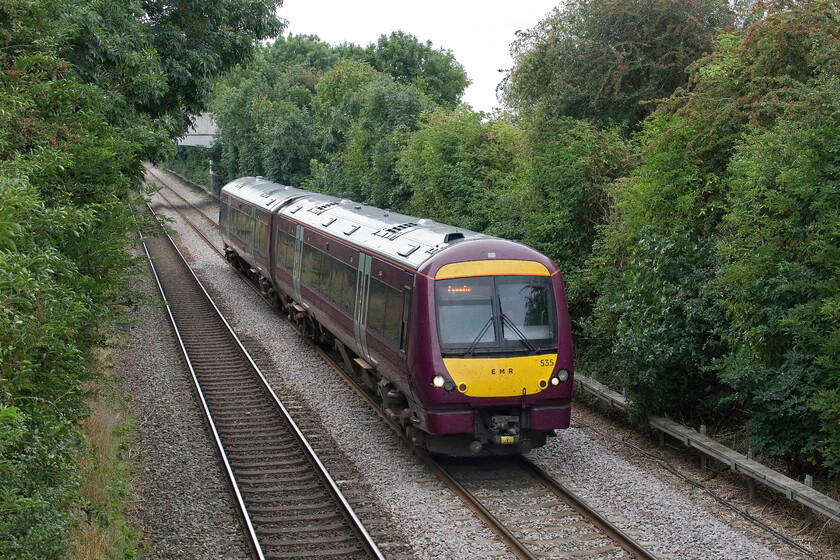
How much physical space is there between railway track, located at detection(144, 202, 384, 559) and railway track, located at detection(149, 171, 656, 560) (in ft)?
4.67

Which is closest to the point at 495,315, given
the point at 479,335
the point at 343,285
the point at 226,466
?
the point at 479,335

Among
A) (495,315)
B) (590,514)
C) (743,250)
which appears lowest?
(590,514)

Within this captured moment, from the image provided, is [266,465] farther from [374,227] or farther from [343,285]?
[374,227]

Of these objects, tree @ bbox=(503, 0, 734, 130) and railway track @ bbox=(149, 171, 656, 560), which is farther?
tree @ bbox=(503, 0, 734, 130)

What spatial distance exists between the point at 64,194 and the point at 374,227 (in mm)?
5632

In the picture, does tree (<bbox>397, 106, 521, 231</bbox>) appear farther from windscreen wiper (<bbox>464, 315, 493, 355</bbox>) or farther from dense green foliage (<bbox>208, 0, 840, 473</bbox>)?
windscreen wiper (<bbox>464, 315, 493, 355</bbox>)

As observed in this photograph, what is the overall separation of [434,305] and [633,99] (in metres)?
9.88

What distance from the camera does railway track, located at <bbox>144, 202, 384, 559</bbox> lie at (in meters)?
8.95

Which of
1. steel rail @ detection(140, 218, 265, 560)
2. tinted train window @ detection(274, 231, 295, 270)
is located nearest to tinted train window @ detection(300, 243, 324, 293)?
tinted train window @ detection(274, 231, 295, 270)

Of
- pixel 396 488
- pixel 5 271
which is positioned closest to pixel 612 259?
pixel 396 488

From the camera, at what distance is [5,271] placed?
5.60m

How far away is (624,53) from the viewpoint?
17672mm

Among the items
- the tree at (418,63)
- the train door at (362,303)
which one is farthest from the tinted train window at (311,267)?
the tree at (418,63)

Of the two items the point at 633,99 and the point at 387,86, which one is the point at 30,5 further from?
the point at 387,86
